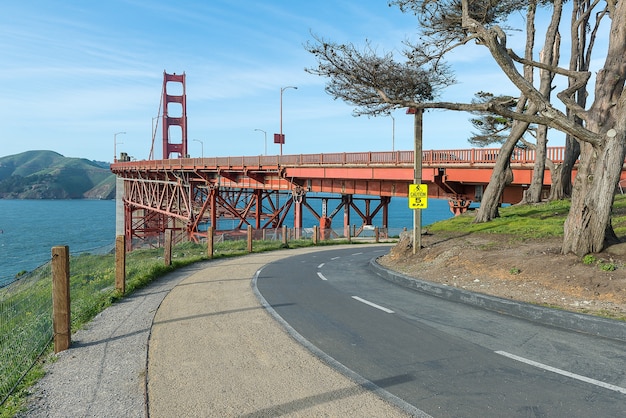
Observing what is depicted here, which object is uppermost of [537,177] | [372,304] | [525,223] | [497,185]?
[537,177]

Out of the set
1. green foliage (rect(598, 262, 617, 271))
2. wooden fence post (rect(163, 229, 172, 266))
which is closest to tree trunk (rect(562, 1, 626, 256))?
green foliage (rect(598, 262, 617, 271))

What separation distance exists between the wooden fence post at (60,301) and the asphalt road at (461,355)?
336cm

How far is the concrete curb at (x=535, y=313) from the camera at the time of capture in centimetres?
687

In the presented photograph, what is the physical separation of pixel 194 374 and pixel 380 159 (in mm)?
24323

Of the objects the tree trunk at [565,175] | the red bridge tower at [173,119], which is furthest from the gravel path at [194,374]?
the red bridge tower at [173,119]

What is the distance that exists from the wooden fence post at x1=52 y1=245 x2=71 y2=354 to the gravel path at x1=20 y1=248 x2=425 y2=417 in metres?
0.22

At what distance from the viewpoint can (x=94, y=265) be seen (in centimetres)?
1925

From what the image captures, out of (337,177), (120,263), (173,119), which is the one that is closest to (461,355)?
(120,263)

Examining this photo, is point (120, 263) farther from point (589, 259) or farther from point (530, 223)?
point (530, 223)

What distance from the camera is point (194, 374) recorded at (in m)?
5.42

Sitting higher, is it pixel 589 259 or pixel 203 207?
pixel 589 259

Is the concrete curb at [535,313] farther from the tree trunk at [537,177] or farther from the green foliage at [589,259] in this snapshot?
the tree trunk at [537,177]

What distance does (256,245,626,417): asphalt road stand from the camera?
4621 millimetres

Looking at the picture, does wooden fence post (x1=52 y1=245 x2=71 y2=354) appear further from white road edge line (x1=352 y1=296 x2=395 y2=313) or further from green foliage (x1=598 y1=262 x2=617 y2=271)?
green foliage (x1=598 y1=262 x2=617 y2=271)
